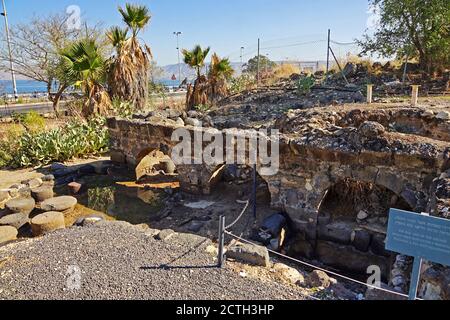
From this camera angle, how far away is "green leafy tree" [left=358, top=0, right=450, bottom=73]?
12.8 metres

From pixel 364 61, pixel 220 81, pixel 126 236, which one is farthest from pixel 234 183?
pixel 364 61

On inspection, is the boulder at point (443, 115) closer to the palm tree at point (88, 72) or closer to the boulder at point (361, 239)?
the boulder at point (361, 239)

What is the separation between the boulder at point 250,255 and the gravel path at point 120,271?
361mm

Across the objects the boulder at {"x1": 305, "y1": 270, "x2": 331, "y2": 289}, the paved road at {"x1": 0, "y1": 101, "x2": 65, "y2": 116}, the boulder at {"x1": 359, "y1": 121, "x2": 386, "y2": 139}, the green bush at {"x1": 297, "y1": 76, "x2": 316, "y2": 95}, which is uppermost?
the green bush at {"x1": 297, "y1": 76, "x2": 316, "y2": 95}

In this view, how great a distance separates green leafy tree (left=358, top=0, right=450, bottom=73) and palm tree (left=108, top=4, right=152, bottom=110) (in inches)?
396

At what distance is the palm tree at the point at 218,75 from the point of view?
1661 centimetres

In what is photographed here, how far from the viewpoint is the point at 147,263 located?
4.82 metres

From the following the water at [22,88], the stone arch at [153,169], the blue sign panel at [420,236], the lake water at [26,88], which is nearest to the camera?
the blue sign panel at [420,236]

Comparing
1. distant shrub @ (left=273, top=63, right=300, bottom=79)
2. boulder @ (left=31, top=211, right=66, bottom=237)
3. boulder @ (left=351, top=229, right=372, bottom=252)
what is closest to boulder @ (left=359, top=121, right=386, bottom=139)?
boulder @ (left=351, top=229, right=372, bottom=252)

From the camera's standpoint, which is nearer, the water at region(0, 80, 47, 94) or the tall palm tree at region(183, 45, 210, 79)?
the tall palm tree at region(183, 45, 210, 79)

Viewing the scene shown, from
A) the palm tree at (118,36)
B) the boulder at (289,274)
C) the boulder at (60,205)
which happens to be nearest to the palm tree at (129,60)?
the palm tree at (118,36)

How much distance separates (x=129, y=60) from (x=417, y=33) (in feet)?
39.3

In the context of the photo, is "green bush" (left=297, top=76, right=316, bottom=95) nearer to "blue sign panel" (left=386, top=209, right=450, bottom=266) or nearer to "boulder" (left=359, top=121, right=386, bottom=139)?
"boulder" (left=359, top=121, right=386, bottom=139)
